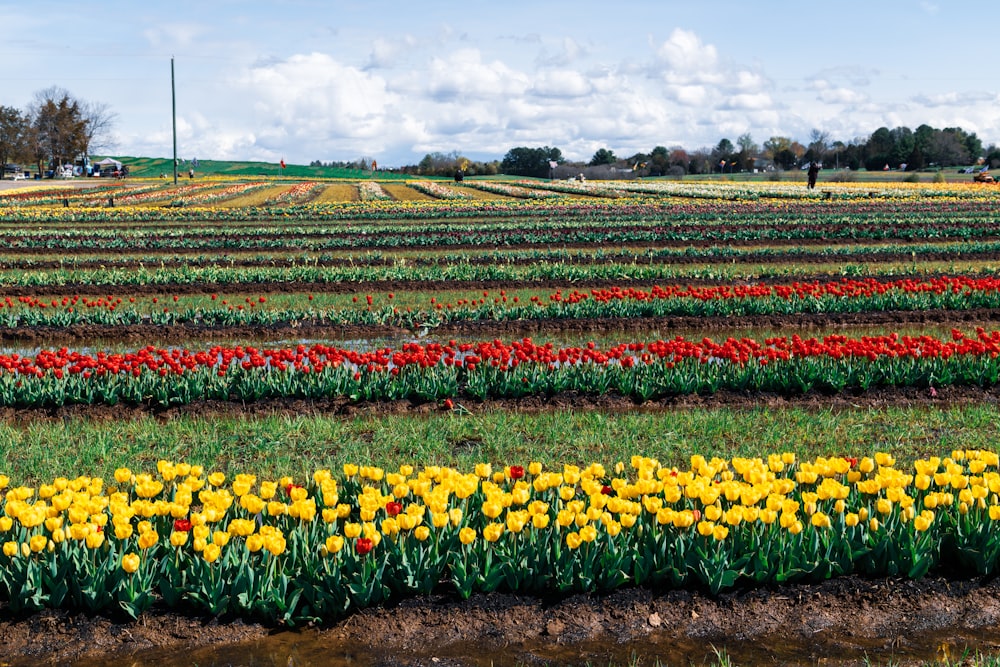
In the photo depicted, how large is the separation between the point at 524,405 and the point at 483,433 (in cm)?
121

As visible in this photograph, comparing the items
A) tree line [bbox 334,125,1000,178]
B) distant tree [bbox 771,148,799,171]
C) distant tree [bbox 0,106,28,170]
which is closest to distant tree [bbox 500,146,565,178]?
tree line [bbox 334,125,1000,178]

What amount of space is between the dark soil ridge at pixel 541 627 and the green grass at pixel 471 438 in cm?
246

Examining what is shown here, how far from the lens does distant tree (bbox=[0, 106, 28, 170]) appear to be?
352 ft

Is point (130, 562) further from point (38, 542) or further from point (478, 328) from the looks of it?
point (478, 328)

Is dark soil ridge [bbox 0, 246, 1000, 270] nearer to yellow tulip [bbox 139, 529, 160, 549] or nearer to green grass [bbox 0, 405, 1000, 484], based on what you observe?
green grass [bbox 0, 405, 1000, 484]

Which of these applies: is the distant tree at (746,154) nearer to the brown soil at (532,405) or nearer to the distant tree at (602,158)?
the distant tree at (602,158)

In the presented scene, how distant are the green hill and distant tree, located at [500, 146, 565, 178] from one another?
533 inches

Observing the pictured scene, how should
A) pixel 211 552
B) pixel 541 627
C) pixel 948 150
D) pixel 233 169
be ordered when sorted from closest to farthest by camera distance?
pixel 211 552, pixel 541 627, pixel 948 150, pixel 233 169

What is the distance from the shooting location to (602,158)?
426 ft

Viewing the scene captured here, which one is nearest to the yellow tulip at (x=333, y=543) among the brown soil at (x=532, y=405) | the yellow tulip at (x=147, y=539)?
the yellow tulip at (x=147, y=539)

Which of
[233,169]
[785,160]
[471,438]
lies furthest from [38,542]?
[233,169]

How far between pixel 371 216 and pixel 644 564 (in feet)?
120

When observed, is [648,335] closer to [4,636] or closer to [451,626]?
[451,626]

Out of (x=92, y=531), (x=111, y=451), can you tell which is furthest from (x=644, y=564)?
(x=111, y=451)
